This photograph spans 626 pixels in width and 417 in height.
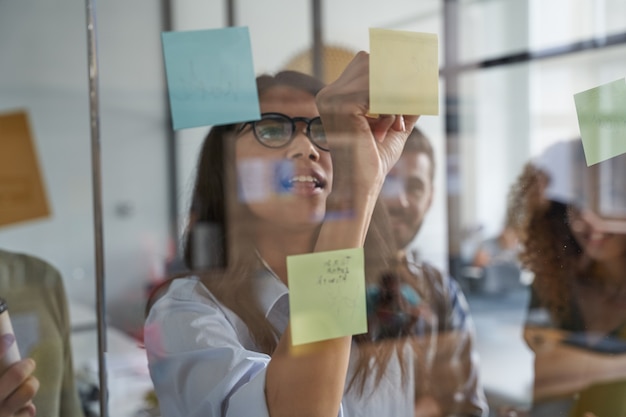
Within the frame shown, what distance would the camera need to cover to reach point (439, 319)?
5.53 feet

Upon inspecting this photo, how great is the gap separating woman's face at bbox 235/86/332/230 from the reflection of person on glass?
69cm

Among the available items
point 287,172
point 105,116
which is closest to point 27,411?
point 287,172

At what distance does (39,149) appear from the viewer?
12.8 feet

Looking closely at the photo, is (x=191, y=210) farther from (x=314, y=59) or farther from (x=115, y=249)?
(x=115, y=249)

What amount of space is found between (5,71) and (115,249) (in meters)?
1.30

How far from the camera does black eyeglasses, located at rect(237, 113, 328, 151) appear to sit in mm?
931

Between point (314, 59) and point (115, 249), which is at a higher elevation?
point (314, 59)

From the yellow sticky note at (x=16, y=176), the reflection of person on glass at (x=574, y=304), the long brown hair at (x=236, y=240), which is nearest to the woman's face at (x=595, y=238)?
the reflection of person on glass at (x=574, y=304)

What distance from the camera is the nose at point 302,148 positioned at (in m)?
0.92

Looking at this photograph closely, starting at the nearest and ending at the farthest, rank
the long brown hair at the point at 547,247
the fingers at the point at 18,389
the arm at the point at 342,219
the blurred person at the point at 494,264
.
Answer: the arm at the point at 342,219 → the fingers at the point at 18,389 → the long brown hair at the point at 547,247 → the blurred person at the point at 494,264

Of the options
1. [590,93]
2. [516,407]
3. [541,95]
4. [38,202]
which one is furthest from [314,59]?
[541,95]

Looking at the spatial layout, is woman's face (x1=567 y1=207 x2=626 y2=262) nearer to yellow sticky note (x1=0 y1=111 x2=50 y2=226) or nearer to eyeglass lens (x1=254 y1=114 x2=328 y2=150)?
eyeglass lens (x1=254 y1=114 x2=328 y2=150)

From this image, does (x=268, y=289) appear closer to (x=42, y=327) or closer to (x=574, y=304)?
(x=42, y=327)

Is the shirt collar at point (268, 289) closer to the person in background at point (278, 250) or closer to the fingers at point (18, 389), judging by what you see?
the person in background at point (278, 250)
